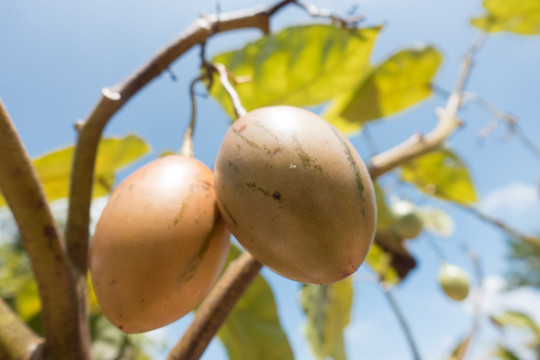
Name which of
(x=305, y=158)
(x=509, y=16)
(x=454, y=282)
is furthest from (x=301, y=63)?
(x=454, y=282)

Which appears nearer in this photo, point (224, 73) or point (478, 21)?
point (224, 73)

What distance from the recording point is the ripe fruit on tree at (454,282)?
164 centimetres

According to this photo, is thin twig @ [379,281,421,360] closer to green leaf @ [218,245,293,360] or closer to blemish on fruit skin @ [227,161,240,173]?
green leaf @ [218,245,293,360]

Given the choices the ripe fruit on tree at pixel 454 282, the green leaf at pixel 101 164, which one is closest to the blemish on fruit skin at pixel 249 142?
the green leaf at pixel 101 164

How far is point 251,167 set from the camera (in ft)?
1.42

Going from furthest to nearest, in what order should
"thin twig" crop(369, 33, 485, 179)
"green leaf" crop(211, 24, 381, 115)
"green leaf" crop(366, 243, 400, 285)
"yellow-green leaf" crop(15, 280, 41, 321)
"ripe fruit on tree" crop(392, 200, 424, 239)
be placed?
"ripe fruit on tree" crop(392, 200, 424, 239), "green leaf" crop(366, 243, 400, 285), "yellow-green leaf" crop(15, 280, 41, 321), "green leaf" crop(211, 24, 381, 115), "thin twig" crop(369, 33, 485, 179)

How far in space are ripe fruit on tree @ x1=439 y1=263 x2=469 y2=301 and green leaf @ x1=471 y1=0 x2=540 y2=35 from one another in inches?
34.6

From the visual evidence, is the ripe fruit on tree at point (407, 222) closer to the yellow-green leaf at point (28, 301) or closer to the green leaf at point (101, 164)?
the green leaf at point (101, 164)

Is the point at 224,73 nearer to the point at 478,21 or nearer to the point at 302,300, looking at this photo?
the point at 478,21

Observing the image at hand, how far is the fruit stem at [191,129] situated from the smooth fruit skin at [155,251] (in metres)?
0.12

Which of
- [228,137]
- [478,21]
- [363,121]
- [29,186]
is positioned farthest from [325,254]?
[478,21]

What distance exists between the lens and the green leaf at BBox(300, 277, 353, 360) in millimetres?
1337

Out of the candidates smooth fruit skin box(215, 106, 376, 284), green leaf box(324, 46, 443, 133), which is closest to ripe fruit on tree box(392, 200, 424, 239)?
green leaf box(324, 46, 443, 133)

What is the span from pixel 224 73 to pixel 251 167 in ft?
0.89
